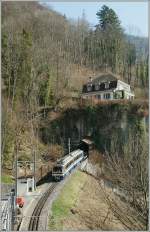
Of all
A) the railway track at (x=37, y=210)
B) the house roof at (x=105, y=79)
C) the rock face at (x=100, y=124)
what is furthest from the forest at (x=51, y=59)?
the railway track at (x=37, y=210)

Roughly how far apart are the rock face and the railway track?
3507mm

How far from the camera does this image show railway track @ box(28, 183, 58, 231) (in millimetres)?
5178

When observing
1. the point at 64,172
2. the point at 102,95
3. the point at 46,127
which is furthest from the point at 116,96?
the point at 64,172

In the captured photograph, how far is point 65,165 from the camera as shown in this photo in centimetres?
858

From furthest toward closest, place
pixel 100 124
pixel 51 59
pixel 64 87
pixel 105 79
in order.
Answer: pixel 51 59 < pixel 64 87 < pixel 105 79 < pixel 100 124

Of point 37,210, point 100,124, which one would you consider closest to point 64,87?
point 100,124

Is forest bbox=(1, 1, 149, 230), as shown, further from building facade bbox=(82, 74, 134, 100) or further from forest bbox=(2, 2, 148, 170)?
building facade bbox=(82, 74, 134, 100)

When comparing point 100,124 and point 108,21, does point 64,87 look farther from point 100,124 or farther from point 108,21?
point 108,21

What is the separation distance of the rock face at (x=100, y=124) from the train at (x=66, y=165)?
1.17 metres

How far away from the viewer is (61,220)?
5.94 metres

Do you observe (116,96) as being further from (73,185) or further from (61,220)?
(61,220)

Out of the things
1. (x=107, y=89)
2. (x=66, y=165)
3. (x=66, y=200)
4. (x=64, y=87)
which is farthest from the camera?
(x=64, y=87)

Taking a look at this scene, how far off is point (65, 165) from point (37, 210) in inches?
101

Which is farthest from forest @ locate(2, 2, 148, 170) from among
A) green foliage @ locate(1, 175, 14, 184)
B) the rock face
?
green foliage @ locate(1, 175, 14, 184)
